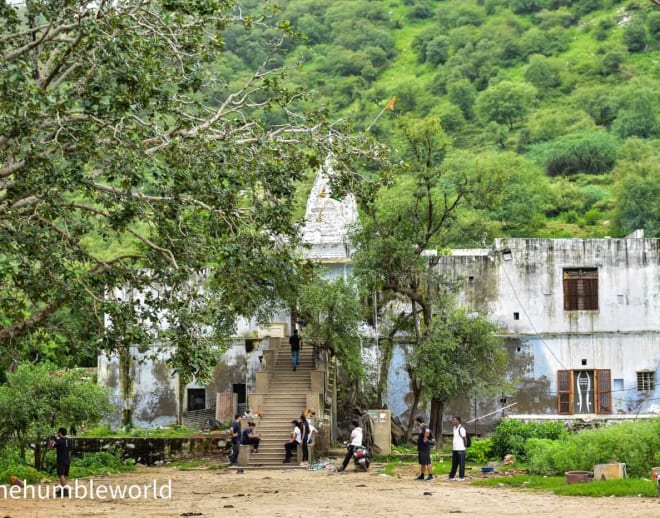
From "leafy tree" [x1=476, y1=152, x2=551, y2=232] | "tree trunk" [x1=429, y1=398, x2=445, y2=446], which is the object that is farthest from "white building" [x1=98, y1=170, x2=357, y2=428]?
"leafy tree" [x1=476, y1=152, x2=551, y2=232]

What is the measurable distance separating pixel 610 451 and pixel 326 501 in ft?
16.3

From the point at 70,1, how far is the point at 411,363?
50.2ft

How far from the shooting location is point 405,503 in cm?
1852

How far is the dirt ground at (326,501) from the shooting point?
16.9 meters

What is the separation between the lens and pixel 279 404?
2969cm

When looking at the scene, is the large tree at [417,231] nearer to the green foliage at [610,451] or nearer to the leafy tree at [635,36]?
the green foliage at [610,451]

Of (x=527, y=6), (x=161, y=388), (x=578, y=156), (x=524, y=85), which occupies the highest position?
(x=527, y=6)

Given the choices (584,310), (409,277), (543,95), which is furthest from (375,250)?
(543,95)

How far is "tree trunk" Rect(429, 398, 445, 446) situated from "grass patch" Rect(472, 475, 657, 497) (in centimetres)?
854

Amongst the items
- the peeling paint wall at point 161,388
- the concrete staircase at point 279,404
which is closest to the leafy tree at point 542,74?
the peeling paint wall at point 161,388

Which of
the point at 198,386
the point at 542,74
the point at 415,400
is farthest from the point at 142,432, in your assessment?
the point at 542,74

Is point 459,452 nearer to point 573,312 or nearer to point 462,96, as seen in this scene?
point 573,312

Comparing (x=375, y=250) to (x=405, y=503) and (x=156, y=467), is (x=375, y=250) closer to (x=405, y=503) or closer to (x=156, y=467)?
(x=156, y=467)

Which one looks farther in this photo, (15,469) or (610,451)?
(15,469)
